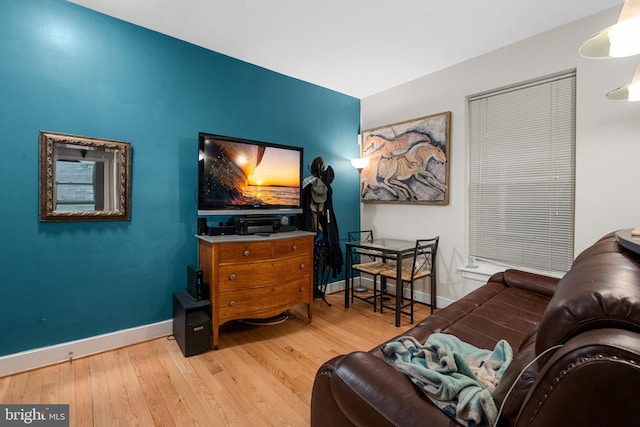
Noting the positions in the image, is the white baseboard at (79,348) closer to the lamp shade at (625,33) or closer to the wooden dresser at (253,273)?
the wooden dresser at (253,273)

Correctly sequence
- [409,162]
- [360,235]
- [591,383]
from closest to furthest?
[591,383] < [409,162] < [360,235]

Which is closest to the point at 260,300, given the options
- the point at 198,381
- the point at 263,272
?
the point at 263,272

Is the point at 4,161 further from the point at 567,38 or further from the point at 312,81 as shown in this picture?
the point at 567,38

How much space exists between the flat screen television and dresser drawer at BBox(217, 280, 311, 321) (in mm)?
754

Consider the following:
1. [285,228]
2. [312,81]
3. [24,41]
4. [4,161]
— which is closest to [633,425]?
[285,228]

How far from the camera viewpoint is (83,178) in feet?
7.21

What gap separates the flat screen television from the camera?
101 inches

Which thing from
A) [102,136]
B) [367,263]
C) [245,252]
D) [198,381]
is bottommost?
[198,381]

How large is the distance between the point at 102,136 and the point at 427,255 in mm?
3152

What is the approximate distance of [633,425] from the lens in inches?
20.9

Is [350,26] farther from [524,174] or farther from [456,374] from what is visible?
[456,374]

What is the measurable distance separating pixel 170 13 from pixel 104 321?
2385 mm

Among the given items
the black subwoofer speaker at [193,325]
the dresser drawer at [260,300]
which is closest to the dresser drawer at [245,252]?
the dresser drawer at [260,300]

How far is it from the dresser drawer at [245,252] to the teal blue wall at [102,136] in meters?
0.56
